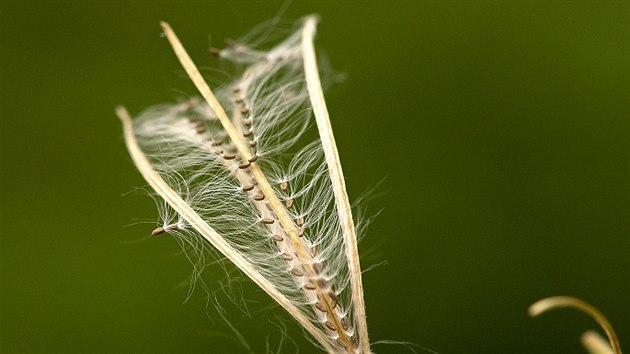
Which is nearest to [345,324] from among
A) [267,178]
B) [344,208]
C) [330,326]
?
[330,326]

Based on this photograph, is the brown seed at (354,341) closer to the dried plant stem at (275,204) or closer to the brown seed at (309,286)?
the dried plant stem at (275,204)

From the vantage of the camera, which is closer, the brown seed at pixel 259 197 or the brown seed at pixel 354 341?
the brown seed at pixel 354 341

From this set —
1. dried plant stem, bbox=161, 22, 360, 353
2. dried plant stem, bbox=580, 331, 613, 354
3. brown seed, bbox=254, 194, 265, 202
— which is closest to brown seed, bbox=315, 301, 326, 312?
dried plant stem, bbox=161, 22, 360, 353

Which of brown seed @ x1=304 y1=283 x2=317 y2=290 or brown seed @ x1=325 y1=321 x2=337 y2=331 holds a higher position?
brown seed @ x1=304 y1=283 x2=317 y2=290

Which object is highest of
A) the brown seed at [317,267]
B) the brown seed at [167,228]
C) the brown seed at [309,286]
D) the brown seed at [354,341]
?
the brown seed at [167,228]

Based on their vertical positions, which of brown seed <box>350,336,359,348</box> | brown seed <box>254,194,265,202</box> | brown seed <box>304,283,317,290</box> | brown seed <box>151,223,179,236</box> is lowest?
brown seed <box>350,336,359,348</box>

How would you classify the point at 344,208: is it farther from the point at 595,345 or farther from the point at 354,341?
the point at 595,345

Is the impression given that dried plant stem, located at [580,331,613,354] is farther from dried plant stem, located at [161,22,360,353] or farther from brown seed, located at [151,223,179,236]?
brown seed, located at [151,223,179,236]

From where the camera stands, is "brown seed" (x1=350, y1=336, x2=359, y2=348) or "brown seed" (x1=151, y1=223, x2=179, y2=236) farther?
"brown seed" (x1=151, y1=223, x2=179, y2=236)

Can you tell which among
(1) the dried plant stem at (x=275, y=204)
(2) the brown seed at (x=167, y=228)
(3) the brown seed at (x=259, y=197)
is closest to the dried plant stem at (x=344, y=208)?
(1) the dried plant stem at (x=275, y=204)
